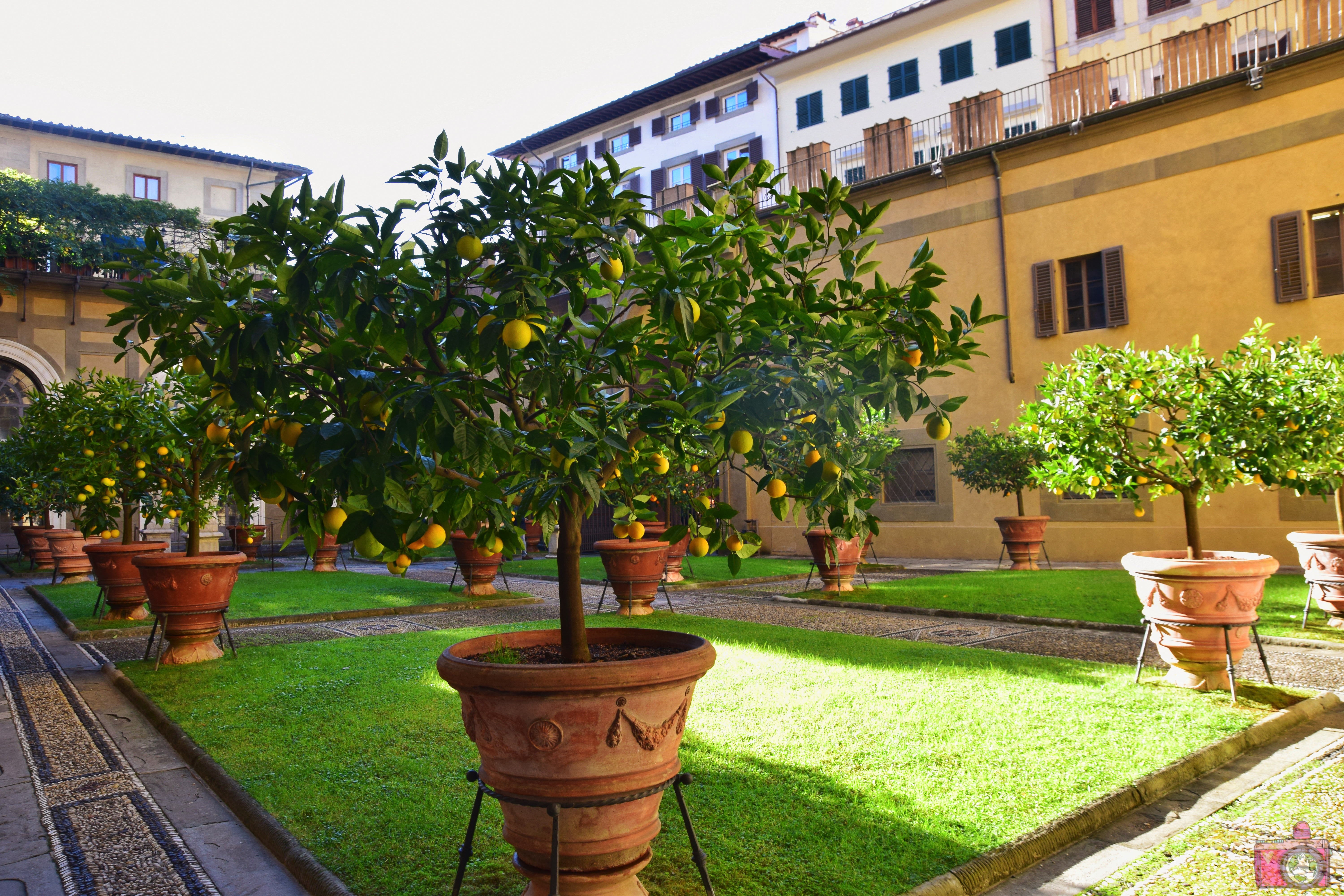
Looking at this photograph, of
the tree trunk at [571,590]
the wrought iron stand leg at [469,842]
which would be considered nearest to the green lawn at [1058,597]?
the tree trunk at [571,590]

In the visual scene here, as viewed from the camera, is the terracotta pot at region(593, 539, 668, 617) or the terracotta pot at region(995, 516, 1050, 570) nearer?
the terracotta pot at region(593, 539, 668, 617)

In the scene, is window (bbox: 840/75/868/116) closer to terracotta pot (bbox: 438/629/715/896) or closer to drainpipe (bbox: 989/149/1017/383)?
drainpipe (bbox: 989/149/1017/383)

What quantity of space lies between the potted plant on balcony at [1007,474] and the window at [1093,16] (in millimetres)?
12194

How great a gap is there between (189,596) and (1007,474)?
11.2 m

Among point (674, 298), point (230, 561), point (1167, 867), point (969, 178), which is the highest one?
point (969, 178)

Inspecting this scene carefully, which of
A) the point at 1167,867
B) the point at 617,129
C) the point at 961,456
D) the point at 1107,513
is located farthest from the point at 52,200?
the point at 1167,867

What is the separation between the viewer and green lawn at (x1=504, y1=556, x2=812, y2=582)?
14.0 meters

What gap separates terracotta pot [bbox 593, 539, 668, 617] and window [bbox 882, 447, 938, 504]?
29.3ft

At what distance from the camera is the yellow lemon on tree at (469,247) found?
6.77 ft

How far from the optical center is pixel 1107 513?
15.1m

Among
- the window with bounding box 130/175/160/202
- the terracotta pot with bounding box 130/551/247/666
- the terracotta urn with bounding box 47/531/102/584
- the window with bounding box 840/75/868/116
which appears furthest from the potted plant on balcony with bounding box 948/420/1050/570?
the window with bounding box 130/175/160/202

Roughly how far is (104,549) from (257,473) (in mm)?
8830

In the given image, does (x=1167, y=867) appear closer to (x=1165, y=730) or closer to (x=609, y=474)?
(x=1165, y=730)

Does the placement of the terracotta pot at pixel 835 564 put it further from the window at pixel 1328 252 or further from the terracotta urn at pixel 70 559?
the terracotta urn at pixel 70 559
